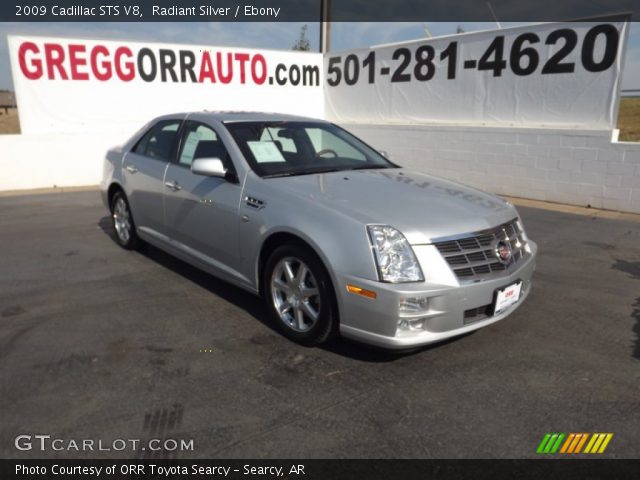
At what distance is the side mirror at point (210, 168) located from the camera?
12.3 ft

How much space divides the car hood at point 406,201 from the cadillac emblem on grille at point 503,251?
13 centimetres

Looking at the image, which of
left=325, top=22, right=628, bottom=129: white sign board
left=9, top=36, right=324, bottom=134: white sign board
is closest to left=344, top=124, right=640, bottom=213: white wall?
left=325, top=22, right=628, bottom=129: white sign board

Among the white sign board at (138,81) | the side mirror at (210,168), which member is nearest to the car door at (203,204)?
the side mirror at (210,168)

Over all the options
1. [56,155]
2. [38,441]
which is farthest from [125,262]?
[56,155]

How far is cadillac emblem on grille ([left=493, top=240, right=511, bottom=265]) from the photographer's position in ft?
10.4

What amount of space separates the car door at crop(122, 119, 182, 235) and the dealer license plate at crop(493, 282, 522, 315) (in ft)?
10.0

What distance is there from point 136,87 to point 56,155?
86.7 inches

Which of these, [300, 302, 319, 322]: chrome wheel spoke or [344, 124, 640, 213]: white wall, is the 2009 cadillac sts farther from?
[344, 124, 640, 213]: white wall

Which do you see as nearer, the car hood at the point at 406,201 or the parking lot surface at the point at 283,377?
the parking lot surface at the point at 283,377

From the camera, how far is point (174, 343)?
11.5ft

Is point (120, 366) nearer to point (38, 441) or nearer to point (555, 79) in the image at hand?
point (38, 441)

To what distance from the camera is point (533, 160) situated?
8727 mm

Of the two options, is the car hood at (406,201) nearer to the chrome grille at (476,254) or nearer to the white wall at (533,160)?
the chrome grille at (476,254)

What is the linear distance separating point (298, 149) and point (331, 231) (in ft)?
4.60
